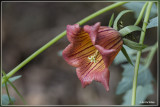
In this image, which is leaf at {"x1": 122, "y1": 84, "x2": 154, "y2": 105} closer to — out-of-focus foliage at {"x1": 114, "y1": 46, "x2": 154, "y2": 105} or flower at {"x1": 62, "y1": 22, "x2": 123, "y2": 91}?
out-of-focus foliage at {"x1": 114, "y1": 46, "x2": 154, "y2": 105}

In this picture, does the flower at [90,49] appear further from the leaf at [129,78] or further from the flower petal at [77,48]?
the leaf at [129,78]

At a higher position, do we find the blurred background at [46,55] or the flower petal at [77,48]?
the flower petal at [77,48]

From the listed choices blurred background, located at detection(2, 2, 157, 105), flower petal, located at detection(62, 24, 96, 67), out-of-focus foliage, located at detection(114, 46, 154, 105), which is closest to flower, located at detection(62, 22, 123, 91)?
flower petal, located at detection(62, 24, 96, 67)

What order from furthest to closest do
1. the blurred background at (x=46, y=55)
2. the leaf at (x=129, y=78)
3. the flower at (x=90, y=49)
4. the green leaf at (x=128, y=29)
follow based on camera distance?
1. the blurred background at (x=46, y=55)
2. the leaf at (x=129, y=78)
3. the green leaf at (x=128, y=29)
4. the flower at (x=90, y=49)

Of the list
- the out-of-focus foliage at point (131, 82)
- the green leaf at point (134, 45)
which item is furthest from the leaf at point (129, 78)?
the green leaf at point (134, 45)

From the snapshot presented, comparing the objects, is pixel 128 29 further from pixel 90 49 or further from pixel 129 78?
pixel 129 78
